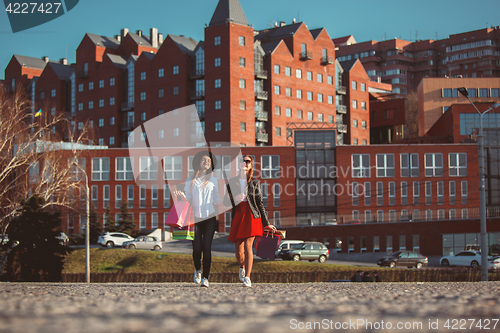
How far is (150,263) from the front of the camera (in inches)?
1613

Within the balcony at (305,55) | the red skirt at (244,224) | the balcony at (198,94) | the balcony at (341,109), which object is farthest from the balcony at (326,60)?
the red skirt at (244,224)

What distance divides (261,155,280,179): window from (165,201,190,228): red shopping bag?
52.4 meters

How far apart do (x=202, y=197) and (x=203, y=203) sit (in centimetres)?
11

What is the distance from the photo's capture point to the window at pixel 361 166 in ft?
202

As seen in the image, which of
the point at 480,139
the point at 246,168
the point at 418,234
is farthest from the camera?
the point at 418,234

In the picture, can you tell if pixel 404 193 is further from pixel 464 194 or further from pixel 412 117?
pixel 412 117

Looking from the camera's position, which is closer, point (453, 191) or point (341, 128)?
point (453, 191)

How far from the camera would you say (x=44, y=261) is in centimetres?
2258

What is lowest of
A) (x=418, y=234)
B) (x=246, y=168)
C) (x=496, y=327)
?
(x=418, y=234)

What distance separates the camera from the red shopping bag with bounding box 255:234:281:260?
32.3 ft

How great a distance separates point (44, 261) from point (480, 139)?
2122cm

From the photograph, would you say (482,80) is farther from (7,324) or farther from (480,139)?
(7,324)

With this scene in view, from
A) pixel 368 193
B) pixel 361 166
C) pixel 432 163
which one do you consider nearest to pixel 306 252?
pixel 368 193

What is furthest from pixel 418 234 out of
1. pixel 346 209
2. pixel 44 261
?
pixel 44 261
